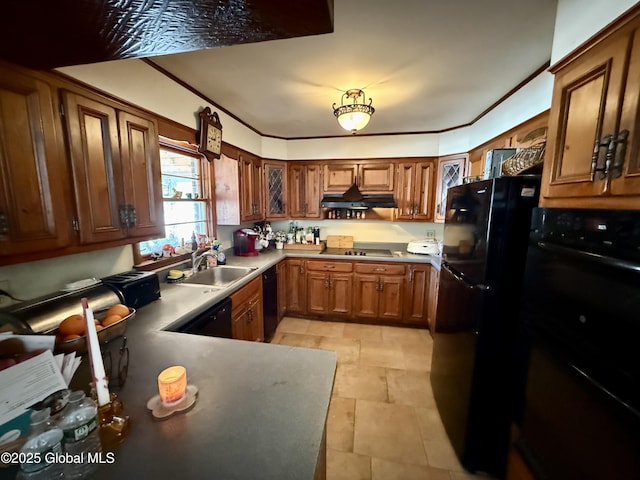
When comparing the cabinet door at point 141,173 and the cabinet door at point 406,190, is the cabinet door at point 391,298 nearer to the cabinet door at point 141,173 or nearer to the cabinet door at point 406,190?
the cabinet door at point 406,190

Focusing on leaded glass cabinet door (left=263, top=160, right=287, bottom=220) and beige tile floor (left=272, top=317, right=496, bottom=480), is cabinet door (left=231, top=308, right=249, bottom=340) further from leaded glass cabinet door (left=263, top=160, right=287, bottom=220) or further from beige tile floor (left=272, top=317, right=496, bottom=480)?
leaded glass cabinet door (left=263, top=160, right=287, bottom=220)

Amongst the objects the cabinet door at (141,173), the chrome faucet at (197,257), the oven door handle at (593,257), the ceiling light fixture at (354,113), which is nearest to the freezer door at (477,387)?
the oven door handle at (593,257)


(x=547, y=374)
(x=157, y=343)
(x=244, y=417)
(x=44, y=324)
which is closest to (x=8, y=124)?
(x=44, y=324)

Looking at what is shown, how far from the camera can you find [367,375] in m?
2.34

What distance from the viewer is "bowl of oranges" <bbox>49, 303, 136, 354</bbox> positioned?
1.02 m

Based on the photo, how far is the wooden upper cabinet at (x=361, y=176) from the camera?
11.0 ft

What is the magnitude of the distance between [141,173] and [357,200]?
2323mm

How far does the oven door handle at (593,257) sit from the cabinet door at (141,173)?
2.12 m

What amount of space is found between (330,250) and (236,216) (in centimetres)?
139

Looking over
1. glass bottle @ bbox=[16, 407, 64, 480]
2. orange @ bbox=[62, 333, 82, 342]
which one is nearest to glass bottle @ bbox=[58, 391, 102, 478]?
glass bottle @ bbox=[16, 407, 64, 480]

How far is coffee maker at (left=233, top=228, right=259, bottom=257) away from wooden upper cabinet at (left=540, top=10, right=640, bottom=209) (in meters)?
2.72

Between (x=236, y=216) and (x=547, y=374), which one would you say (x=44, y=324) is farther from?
(x=547, y=374)

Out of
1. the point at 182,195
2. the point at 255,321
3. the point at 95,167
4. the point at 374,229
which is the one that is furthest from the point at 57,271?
the point at 374,229

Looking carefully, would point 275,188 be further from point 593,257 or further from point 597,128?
point 593,257
